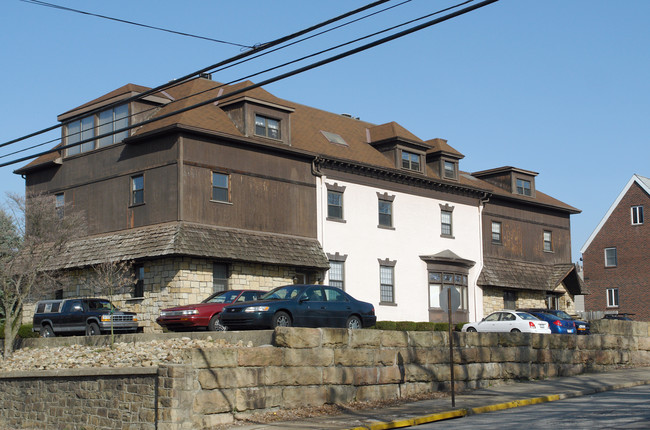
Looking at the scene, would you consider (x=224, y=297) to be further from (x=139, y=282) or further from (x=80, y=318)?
(x=139, y=282)

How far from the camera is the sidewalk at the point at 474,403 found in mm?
17031

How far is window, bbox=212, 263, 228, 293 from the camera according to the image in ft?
104

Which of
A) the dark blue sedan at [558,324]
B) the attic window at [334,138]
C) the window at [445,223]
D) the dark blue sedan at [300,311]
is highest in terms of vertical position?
the attic window at [334,138]

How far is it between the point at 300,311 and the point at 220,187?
1144 centimetres

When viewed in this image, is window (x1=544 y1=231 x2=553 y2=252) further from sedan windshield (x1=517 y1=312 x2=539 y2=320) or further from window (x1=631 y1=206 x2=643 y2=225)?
sedan windshield (x1=517 y1=312 x2=539 y2=320)

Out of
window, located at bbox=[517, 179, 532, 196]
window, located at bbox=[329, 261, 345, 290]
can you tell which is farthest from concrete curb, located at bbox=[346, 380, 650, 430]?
window, located at bbox=[517, 179, 532, 196]

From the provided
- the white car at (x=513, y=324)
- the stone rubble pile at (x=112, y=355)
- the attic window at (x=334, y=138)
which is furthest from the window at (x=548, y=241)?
the stone rubble pile at (x=112, y=355)

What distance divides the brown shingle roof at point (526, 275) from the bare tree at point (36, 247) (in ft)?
70.9

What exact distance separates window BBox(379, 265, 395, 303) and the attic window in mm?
6330

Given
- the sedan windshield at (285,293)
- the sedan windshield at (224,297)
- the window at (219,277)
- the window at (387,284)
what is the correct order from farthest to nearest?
1. the window at (387,284)
2. the window at (219,277)
3. the sedan windshield at (224,297)
4. the sedan windshield at (285,293)

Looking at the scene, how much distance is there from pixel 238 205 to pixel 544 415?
1840cm

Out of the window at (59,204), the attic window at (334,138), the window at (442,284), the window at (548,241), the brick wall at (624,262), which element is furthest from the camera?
the brick wall at (624,262)

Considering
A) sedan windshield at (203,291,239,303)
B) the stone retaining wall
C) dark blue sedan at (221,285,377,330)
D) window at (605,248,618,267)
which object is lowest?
the stone retaining wall

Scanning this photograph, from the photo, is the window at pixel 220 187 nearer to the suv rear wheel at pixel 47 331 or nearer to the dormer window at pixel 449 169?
the suv rear wheel at pixel 47 331
